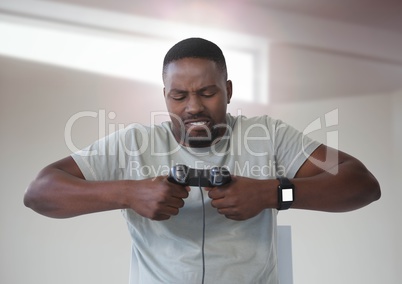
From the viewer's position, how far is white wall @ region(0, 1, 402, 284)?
1989mm

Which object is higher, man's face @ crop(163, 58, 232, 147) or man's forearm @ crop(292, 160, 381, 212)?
man's face @ crop(163, 58, 232, 147)

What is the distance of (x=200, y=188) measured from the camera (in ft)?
3.26

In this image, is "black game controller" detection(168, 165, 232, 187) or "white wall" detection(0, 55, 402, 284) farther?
"white wall" detection(0, 55, 402, 284)

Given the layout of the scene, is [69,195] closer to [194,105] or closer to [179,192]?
[179,192]

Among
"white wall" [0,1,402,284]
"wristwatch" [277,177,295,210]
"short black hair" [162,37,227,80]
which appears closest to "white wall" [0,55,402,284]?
"white wall" [0,1,402,284]

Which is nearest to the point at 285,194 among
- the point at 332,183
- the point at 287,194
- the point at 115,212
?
the point at 287,194

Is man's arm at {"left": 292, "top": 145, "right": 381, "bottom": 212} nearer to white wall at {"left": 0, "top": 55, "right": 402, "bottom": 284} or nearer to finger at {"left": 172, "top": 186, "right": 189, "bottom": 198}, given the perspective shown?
finger at {"left": 172, "top": 186, "right": 189, "bottom": 198}

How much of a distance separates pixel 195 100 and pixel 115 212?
113cm

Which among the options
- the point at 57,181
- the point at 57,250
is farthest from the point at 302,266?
the point at 57,181

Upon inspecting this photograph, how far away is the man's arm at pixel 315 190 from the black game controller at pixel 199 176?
0.02m

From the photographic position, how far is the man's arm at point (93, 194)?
0.88 m

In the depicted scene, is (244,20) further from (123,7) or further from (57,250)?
(57,250)

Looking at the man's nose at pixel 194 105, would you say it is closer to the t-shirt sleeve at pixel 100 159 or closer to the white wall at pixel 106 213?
the t-shirt sleeve at pixel 100 159

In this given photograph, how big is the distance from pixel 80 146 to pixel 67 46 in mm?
476
